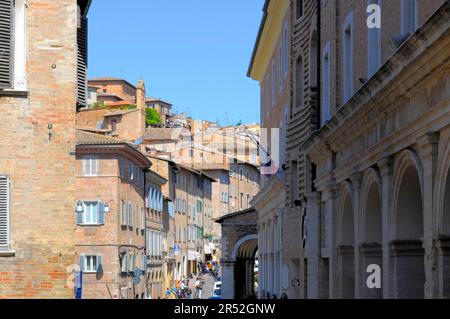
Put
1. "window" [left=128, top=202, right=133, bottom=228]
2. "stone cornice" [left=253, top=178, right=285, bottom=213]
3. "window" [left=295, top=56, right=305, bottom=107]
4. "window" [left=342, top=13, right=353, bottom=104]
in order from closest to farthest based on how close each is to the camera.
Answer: "window" [left=342, top=13, right=353, bottom=104] < "window" [left=295, top=56, right=305, bottom=107] < "stone cornice" [left=253, top=178, right=285, bottom=213] < "window" [left=128, top=202, right=133, bottom=228]

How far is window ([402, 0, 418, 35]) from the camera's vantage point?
17.5m

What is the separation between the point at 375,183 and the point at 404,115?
3.84m

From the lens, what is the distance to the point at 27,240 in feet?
62.5

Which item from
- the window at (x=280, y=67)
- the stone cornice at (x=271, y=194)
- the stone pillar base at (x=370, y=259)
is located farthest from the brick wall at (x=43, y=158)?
the window at (x=280, y=67)

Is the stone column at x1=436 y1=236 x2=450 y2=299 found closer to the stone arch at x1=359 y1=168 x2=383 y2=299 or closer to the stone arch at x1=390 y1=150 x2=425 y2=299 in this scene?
the stone arch at x1=390 y1=150 x2=425 y2=299

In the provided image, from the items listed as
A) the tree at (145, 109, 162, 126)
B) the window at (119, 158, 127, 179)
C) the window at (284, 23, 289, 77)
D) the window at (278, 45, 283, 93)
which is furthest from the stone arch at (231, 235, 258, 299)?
the tree at (145, 109, 162, 126)

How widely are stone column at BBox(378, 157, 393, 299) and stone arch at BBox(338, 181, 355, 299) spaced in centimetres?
529

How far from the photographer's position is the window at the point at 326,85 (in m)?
28.0

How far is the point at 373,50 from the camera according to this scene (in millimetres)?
21297

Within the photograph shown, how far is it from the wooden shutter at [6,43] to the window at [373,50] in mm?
6574

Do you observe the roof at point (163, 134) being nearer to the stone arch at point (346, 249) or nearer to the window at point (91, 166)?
the window at point (91, 166)

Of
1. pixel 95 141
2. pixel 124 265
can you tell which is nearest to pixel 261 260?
pixel 124 265

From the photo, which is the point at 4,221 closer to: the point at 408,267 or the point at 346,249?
the point at 408,267

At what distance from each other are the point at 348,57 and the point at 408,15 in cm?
720
